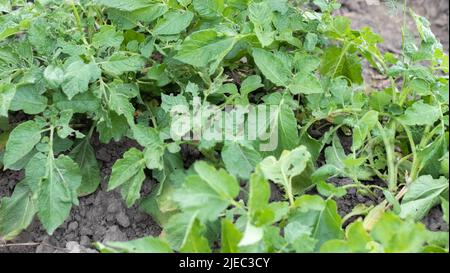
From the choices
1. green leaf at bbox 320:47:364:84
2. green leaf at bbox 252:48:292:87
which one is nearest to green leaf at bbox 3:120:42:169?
green leaf at bbox 252:48:292:87

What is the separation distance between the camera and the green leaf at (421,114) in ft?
5.79

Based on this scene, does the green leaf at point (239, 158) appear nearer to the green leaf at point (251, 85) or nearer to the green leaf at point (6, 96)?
the green leaf at point (251, 85)

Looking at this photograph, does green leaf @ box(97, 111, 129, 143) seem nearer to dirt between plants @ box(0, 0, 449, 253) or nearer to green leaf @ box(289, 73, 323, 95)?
dirt between plants @ box(0, 0, 449, 253)

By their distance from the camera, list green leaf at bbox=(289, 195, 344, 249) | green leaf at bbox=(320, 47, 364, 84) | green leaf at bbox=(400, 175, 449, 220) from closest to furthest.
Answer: green leaf at bbox=(289, 195, 344, 249) < green leaf at bbox=(400, 175, 449, 220) < green leaf at bbox=(320, 47, 364, 84)

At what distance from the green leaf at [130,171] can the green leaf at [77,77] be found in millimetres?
204

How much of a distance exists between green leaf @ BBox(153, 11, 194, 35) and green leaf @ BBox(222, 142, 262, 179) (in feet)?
1.30

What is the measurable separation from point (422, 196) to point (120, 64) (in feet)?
2.81

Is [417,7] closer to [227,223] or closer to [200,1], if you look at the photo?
[200,1]

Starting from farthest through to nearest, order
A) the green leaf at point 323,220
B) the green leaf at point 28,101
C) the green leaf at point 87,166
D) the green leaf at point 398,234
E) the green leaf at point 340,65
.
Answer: the green leaf at point 340,65 < the green leaf at point 87,166 < the green leaf at point 28,101 < the green leaf at point 323,220 < the green leaf at point 398,234

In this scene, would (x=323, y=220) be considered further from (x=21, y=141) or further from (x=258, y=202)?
(x=21, y=141)

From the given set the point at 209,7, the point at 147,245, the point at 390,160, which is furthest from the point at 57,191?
the point at 390,160

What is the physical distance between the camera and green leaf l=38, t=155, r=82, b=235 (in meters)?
1.70

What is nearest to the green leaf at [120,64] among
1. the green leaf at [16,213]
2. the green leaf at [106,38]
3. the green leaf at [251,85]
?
the green leaf at [106,38]
